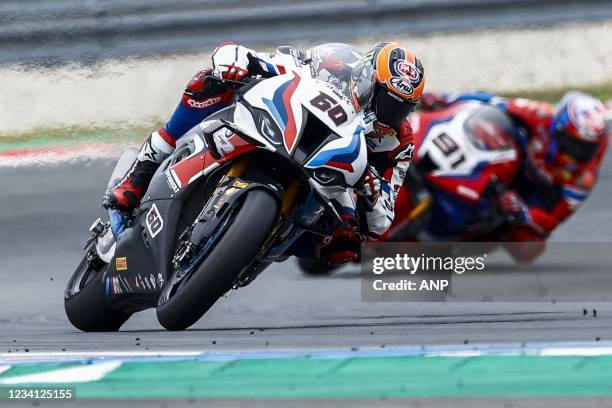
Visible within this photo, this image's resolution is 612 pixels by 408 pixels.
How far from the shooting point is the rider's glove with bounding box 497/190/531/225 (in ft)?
29.9

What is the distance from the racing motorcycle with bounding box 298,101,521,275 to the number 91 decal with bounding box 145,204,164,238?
11.1ft

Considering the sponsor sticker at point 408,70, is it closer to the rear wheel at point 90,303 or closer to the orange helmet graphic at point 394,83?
the orange helmet graphic at point 394,83

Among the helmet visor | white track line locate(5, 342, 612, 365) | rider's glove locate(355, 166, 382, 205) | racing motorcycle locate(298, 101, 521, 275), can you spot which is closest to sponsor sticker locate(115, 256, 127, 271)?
white track line locate(5, 342, 612, 365)

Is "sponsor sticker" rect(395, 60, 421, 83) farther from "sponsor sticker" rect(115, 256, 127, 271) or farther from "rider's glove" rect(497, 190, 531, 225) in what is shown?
"rider's glove" rect(497, 190, 531, 225)

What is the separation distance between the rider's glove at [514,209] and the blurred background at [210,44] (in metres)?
2.13

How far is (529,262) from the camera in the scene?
29.6 ft

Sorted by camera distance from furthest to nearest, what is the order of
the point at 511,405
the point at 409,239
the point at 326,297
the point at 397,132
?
the point at 409,239 < the point at 326,297 < the point at 397,132 < the point at 511,405

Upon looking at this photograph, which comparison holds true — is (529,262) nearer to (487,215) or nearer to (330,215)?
(487,215)

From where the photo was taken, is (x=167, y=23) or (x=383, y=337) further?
(x=167, y=23)

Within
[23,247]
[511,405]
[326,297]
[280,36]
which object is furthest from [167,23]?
[511,405]

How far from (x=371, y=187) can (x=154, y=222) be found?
0.99 metres

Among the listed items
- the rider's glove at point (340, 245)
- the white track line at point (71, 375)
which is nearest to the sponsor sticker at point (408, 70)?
the rider's glove at point (340, 245)

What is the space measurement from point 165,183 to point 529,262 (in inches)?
153

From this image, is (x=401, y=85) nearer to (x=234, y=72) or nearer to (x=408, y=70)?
(x=408, y=70)
